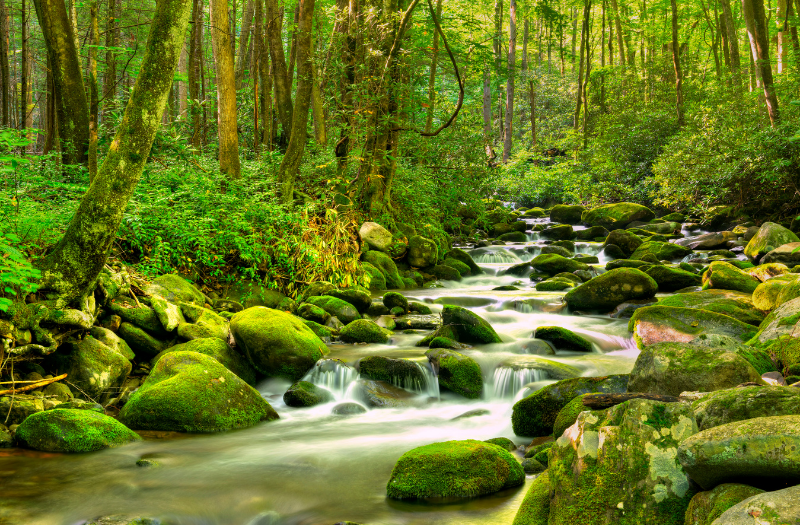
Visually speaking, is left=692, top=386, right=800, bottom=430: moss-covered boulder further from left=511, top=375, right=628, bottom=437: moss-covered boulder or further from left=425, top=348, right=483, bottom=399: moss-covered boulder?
left=425, top=348, right=483, bottom=399: moss-covered boulder

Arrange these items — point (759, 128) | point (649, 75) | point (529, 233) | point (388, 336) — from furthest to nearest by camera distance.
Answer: point (649, 75)
point (529, 233)
point (759, 128)
point (388, 336)

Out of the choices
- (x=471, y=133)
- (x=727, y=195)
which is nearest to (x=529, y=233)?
(x=471, y=133)

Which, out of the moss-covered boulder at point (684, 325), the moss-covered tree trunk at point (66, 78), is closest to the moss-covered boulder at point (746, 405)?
the moss-covered boulder at point (684, 325)

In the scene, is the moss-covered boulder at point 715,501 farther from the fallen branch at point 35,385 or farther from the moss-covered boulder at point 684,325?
the fallen branch at point 35,385

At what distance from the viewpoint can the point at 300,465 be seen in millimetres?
4996

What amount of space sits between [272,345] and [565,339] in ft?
13.7

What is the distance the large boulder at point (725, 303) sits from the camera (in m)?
7.68

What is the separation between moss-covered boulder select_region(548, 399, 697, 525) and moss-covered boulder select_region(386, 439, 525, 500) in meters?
0.97

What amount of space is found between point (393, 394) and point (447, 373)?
2.29 ft

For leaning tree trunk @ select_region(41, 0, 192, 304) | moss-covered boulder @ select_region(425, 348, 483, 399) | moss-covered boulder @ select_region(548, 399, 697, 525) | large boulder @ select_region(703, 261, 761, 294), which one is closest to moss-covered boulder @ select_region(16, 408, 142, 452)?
leaning tree trunk @ select_region(41, 0, 192, 304)

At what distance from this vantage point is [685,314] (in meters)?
7.20

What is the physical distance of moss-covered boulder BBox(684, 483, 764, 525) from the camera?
238 cm

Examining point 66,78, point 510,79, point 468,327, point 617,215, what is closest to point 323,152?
point 66,78

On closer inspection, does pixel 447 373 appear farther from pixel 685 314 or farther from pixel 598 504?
pixel 598 504
